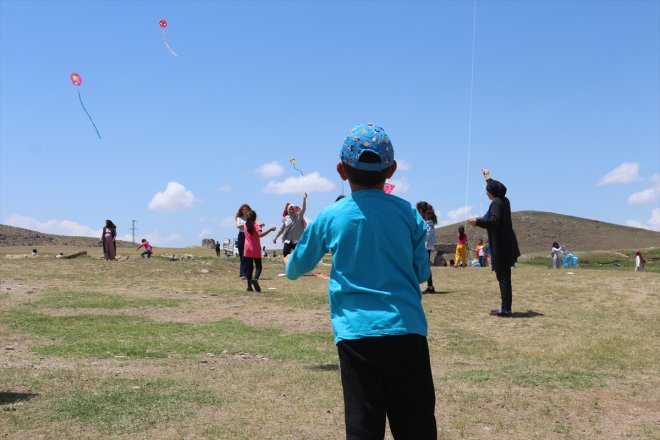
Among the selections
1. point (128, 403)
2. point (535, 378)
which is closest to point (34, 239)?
point (128, 403)

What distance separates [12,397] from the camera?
21.1 ft

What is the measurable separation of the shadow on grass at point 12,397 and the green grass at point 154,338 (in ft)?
6.81

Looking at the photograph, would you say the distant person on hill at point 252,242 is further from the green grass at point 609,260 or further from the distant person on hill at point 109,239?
the green grass at point 609,260

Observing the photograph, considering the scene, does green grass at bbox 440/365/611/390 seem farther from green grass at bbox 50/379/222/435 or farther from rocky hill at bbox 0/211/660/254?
rocky hill at bbox 0/211/660/254

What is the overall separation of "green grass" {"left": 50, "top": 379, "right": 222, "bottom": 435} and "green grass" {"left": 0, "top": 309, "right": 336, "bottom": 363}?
1782 mm

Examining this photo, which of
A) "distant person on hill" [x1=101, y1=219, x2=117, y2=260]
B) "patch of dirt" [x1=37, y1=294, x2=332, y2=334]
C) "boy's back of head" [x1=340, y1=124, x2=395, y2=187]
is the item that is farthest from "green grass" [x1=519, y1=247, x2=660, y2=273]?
"boy's back of head" [x1=340, y1=124, x2=395, y2=187]

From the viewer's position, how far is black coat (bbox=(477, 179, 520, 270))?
39.0ft

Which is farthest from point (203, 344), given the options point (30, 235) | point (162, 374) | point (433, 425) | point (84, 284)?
point (30, 235)

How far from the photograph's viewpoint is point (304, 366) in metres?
8.16

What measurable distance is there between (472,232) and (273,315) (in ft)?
218

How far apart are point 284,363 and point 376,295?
514 cm

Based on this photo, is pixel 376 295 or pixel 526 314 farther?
pixel 526 314

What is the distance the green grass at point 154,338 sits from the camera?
29.4 ft

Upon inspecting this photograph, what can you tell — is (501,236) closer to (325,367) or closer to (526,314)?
(526,314)
